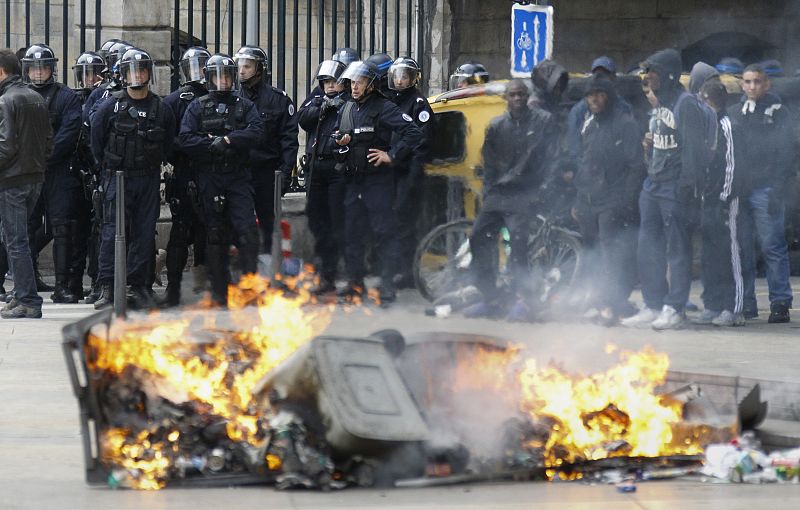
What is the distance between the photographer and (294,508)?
584 centimetres

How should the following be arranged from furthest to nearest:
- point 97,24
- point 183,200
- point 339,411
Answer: point 97,24 → point 183,200 → point 339,411

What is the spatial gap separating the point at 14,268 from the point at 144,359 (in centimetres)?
501

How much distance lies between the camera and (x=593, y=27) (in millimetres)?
21656

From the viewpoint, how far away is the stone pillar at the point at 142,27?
1399cm

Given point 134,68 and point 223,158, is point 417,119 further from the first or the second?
point 134,68

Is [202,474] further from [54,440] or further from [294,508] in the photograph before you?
[54,440]

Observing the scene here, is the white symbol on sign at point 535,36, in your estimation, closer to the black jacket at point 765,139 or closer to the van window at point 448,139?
the van window at point 448,139

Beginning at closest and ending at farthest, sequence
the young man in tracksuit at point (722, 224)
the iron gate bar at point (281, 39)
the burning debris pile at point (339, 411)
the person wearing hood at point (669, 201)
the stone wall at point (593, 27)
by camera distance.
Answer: the burning debris pile at point (339, 411) < the person wearing hood at point (669, 201) < the young man in tracksuit at point (722, 224) < the iron gate bar at point (281, 39) < the stone wall at point (593, 27)

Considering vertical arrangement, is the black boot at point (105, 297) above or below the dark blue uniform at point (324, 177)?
below

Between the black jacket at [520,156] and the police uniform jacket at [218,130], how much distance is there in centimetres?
183

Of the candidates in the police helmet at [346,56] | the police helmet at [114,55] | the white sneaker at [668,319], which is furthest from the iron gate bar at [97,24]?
the white sneaker at [668,319]

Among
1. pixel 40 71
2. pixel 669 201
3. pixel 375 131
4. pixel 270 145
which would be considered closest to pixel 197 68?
pixel 270 145

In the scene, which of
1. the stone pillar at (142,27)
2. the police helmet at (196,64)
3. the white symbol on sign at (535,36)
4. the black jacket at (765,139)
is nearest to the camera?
the black jacket at (765,139)

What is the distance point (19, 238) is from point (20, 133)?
750mm
